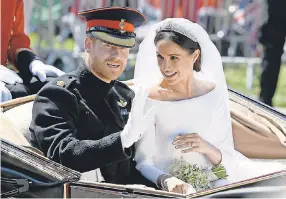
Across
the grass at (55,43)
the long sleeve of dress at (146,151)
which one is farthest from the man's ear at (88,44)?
the grass at (55,43)

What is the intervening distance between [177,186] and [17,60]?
4.03 feet

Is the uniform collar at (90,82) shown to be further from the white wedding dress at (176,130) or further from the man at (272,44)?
the man at (272,44)

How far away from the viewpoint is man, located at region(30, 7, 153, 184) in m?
2.54

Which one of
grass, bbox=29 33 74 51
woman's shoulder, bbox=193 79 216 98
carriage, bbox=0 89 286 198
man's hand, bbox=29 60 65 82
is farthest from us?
grass, bbox=29 33 74 51

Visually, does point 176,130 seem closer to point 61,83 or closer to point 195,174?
point 195,174

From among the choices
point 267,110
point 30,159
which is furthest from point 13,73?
point 267,110

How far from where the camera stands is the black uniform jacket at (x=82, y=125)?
253 cm

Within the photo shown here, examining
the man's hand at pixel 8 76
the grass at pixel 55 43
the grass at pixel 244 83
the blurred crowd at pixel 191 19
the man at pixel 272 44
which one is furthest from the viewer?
the grass at pixel 55 43

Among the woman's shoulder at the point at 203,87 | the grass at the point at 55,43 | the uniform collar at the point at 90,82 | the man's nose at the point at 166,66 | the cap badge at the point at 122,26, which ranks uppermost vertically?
the cap badge at the point at 122,26

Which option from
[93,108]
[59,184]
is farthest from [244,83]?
[59,184]

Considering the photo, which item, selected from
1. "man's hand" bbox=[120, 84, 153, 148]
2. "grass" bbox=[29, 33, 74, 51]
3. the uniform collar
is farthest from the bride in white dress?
"grass" bbox=[29, 33, 74, 51]

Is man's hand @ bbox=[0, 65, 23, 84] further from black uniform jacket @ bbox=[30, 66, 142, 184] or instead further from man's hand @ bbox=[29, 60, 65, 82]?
black uniform jacket @ bbox=[30, 66, 142, 184]

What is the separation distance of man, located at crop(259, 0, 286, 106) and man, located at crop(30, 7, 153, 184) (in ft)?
10.7

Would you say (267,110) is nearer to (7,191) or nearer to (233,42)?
(7,191)
